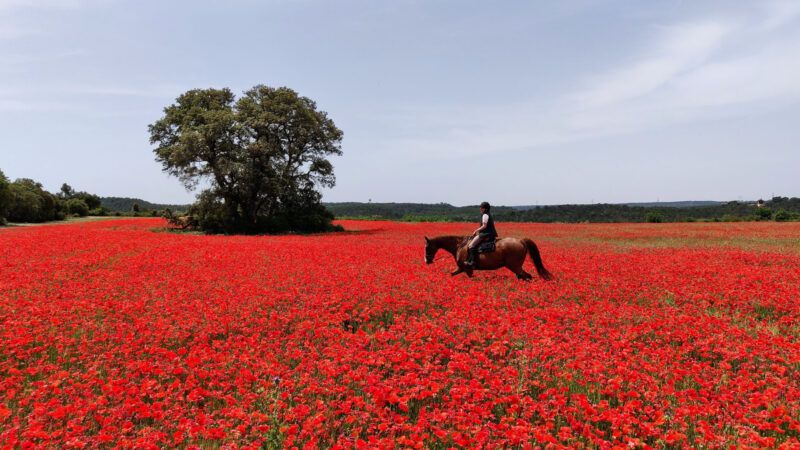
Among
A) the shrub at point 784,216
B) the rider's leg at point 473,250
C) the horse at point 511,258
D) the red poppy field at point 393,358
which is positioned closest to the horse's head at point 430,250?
the red poppy field at point 393,358

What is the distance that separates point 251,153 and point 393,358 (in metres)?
33.7

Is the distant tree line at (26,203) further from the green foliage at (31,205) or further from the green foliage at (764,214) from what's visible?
the green foliage at (764,214)

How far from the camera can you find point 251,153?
1382 inches

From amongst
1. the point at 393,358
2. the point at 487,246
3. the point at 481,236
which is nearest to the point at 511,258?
the point at 487,246

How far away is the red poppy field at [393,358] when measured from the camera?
3.99 metres

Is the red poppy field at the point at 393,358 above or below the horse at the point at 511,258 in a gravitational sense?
below

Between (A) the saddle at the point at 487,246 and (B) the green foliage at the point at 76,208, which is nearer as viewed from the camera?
(A) the saddle at the point at 487,246

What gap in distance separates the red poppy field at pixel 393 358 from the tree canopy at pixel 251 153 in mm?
21987

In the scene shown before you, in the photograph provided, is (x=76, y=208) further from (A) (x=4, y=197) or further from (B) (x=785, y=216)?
(B) (x=785, y=216)

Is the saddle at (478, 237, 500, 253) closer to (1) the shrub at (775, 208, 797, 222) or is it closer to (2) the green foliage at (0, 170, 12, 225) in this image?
(2) the green foliage at (0, 170, 12, 225)

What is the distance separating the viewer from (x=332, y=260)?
1667 centimetres

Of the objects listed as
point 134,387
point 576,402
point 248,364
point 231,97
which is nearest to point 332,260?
point 248,364

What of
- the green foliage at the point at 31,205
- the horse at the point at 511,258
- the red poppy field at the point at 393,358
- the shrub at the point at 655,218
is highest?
the green foliage at the point at 31,205

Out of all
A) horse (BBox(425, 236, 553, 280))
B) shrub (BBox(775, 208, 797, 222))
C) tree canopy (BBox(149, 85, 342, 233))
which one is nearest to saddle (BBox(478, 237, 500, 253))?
horse (BBox(425, 236, 553, 280))
